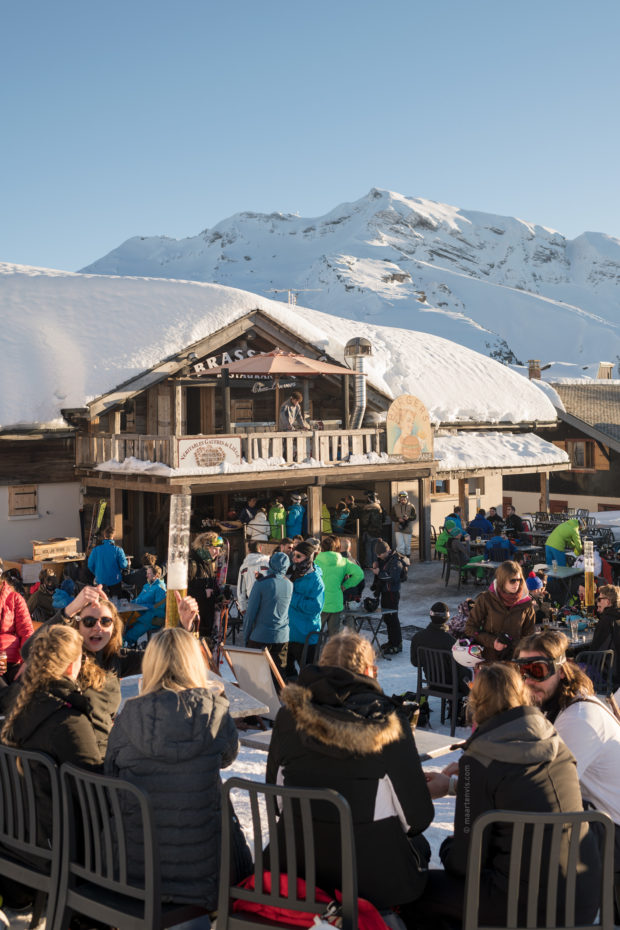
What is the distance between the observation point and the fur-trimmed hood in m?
3.56

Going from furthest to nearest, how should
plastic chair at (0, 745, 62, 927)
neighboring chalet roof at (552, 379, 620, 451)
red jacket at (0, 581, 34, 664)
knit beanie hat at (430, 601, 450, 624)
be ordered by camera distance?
neighboring chalet roof at (552, 379, 620, 451) → knit beanie hat at (430, 601, 450, 624) → red jacket at (0, 581, 34, 664) → plastic chair at (0, 745, 62, 927)

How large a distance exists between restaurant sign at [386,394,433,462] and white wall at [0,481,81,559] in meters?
6.97

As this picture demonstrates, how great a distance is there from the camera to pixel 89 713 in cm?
423

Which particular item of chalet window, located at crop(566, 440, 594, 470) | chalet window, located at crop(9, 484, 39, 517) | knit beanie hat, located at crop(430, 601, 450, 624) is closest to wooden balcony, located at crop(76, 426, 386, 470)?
chalet window, located at crop(9, 484, 39, 517)

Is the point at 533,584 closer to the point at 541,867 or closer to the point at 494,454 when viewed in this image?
the point at 541,867

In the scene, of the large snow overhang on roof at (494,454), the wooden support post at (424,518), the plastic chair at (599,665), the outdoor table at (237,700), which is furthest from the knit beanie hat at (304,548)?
the large snow overhang on roof at (494,454)

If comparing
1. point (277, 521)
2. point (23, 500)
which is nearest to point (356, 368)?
point (277, 521)

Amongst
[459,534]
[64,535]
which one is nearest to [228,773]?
[459,534]

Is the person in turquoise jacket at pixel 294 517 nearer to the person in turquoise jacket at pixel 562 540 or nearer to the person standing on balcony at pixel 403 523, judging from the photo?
the person standing on balcony at pixel 403 523

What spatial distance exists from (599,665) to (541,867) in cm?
491

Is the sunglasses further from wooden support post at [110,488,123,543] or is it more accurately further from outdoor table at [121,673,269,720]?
wooden support post at [110,488,123,543]

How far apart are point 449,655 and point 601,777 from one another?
4.18 m

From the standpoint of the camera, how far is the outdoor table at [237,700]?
20.3 feet

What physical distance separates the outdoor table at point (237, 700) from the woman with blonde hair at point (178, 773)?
2156 mm
